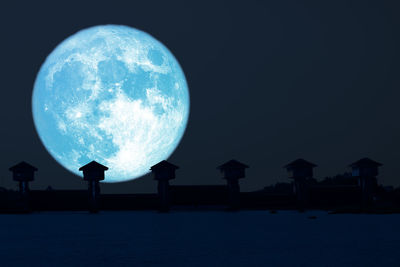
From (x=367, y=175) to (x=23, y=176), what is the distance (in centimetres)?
2342

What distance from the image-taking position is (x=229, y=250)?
1324cm

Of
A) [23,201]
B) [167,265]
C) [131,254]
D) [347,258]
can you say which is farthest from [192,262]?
[23,201]

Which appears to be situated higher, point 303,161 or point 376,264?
point 303,161

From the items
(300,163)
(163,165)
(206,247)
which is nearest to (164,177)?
(163,165)

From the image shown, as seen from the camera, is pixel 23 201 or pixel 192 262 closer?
pixel 192 262

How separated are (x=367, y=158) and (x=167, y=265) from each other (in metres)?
27.8

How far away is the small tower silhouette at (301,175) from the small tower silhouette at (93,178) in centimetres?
1291

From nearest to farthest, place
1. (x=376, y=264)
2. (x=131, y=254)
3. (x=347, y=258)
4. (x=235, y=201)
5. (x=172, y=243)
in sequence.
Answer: (x=376, y=264) → (x=347, y=258) → (x=131, y=254) → (x=172, y=243) → (x=235, y=201)

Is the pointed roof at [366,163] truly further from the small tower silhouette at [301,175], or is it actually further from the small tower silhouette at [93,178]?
the small tower silhouette at [93,178]

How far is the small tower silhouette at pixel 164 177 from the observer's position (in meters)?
34.2

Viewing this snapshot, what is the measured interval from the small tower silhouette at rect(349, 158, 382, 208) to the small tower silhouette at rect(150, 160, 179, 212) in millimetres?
12674

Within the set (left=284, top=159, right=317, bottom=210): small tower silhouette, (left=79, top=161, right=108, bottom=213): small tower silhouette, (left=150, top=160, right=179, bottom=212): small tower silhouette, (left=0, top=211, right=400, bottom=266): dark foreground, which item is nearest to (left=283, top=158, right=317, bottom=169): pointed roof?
(left=284, top=159, right=317, bottom=210): small tower silhouette

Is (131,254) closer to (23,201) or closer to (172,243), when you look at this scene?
(172,243)

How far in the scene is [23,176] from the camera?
3478cm
